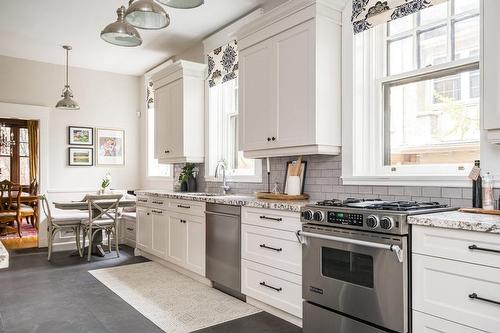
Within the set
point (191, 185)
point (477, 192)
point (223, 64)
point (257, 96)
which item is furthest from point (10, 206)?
point (477, 192)

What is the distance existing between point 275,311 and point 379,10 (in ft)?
7.96

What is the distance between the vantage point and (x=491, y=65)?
2.10 meters

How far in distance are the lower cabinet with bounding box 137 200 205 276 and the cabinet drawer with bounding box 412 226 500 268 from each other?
2275mm

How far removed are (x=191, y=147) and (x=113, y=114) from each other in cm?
261

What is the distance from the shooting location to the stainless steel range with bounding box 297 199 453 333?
2.12 m

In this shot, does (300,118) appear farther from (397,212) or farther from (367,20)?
(397,212)

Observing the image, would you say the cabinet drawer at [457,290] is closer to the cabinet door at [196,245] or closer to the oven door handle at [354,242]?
the oven door handle at [354,242]

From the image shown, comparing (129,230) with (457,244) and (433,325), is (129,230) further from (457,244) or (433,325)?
(457,244)

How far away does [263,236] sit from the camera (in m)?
3.12

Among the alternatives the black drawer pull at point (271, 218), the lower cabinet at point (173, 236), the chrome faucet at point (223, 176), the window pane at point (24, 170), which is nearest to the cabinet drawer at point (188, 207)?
the lower cabinet at point (173, 236)

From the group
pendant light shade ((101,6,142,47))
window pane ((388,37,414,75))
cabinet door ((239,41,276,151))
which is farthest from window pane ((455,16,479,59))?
pendant light shade ((101,6,142,47))

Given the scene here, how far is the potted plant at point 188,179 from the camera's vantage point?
517 centimetres

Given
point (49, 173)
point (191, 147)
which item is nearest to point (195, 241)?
point (191, 147)

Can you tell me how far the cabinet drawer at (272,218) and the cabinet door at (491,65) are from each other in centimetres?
131
